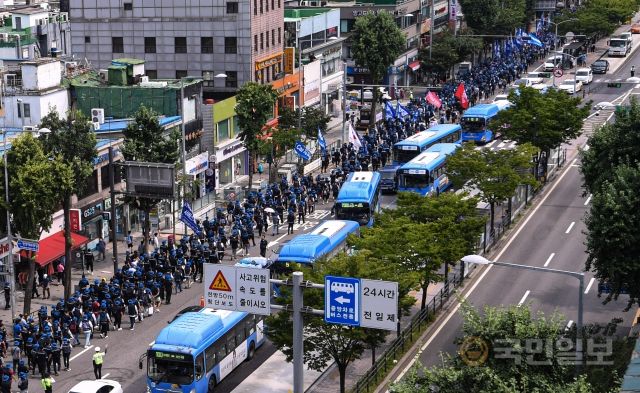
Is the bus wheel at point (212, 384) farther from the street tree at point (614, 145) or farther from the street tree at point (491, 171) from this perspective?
the street tree at point (491, 171)

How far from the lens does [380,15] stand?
3912 inches

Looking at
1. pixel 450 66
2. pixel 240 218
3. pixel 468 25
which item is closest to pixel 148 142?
pixel 240 218

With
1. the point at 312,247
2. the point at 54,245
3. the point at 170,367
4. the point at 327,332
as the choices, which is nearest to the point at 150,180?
the point at 54,245

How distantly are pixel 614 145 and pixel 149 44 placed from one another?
157 feet

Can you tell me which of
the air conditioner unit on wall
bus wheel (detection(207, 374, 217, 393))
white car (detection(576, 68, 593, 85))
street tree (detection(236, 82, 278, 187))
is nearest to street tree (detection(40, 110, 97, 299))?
bus wheel (detection(207, 374, 217, 393))

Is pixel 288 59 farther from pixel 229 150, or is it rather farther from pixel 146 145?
pixel 146 145

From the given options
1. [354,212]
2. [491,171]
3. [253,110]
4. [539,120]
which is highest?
[253,110]

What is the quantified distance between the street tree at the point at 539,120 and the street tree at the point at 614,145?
72.5ft

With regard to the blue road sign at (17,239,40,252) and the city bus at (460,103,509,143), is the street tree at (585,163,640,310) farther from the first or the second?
the city bus at (460,103,509,143)

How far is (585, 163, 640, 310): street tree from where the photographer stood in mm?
41531

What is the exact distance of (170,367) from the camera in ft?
131

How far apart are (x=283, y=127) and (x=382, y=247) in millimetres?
37514

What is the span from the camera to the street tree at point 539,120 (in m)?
72.4

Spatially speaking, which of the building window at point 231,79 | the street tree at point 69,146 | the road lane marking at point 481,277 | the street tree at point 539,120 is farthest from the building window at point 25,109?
the street tree at point 539,120
